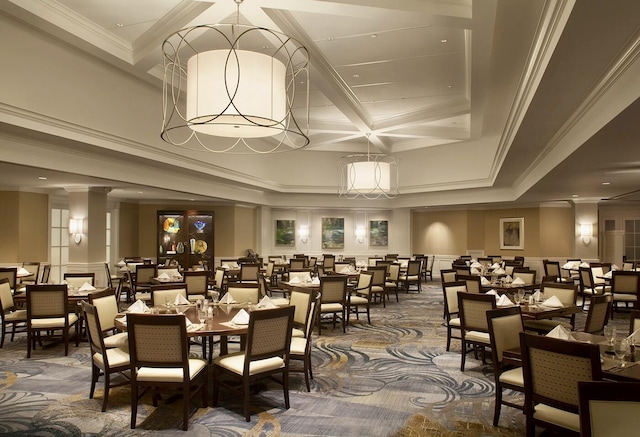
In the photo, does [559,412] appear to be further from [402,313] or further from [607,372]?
[402,313]

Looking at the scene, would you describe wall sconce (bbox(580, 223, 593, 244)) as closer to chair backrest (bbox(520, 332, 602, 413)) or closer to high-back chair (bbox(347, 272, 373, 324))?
high-back chair (bbox(347, 272, 373, 324))

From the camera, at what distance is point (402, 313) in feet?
31.6

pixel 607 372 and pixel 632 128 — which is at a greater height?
pixel 632 128

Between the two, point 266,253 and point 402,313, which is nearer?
point 402,313

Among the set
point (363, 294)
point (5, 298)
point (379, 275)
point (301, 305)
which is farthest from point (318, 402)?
point (379, 275)

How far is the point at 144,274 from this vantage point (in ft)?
33.4

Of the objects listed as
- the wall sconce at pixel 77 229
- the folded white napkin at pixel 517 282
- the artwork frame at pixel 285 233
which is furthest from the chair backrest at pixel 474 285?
the artwork frame at pixel 285 233

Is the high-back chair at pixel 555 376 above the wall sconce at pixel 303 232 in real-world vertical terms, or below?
below

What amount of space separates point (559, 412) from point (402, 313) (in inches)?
257

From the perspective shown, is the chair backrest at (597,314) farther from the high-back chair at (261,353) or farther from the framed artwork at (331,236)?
the framed artwork at (331,236)

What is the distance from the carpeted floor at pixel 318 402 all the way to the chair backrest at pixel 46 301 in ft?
1.76

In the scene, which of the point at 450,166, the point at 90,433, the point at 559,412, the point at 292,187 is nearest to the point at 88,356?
the point at 90,433

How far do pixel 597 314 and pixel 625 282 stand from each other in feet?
16.7

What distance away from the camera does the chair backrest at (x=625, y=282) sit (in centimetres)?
885
